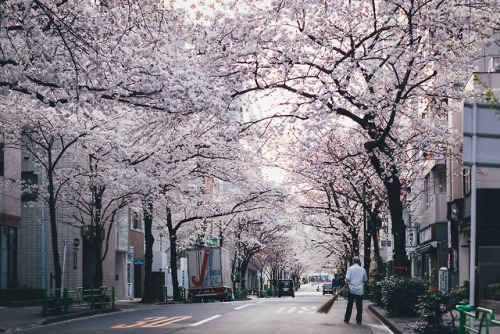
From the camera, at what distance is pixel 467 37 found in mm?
20656

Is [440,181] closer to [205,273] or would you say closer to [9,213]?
[205,273]

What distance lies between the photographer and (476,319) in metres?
9.62

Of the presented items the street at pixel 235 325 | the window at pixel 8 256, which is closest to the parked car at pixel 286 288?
the window at pixel 8 256

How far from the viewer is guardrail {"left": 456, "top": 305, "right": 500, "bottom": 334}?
8.54 meters

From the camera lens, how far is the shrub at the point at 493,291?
23.8 meters

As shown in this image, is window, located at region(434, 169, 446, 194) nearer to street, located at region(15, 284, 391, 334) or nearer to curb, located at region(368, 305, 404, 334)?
curb, located at region(368, 305, 404, 334)

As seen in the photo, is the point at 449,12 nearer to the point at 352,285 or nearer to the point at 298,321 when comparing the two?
the point at 352,285

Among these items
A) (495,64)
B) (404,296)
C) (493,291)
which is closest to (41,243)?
(495,64)

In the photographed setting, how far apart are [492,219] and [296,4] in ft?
51.6

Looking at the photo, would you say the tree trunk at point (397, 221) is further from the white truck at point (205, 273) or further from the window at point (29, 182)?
the window at point (29, 182)

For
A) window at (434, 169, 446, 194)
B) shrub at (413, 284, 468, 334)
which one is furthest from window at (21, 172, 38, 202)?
shrub at (413, 284, 468, 334)

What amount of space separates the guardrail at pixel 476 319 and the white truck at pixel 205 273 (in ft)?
112

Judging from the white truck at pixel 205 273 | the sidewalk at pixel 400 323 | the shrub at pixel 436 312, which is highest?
the shrub at pixel 436 312

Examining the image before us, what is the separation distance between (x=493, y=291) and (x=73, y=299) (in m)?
14.2
